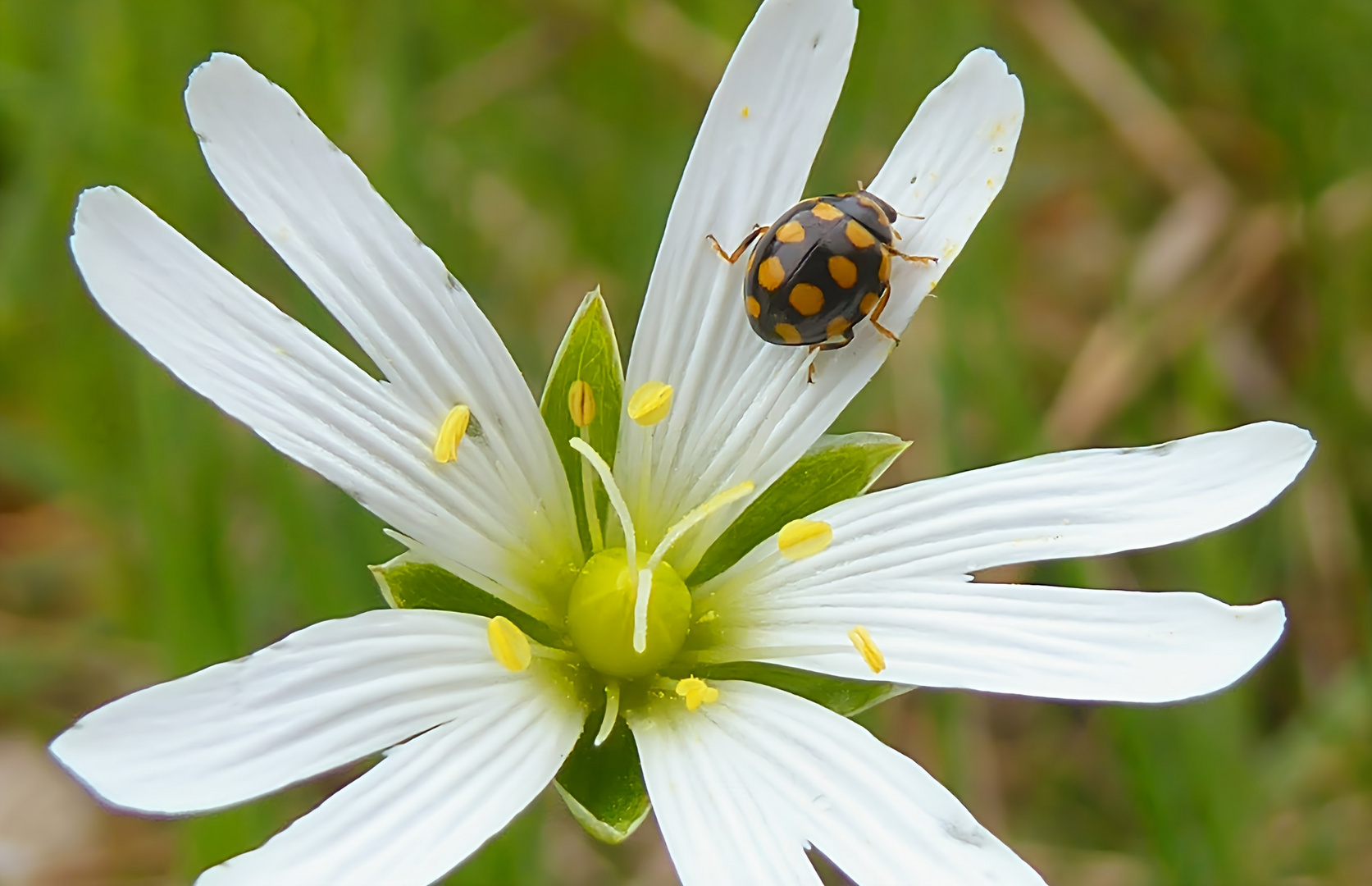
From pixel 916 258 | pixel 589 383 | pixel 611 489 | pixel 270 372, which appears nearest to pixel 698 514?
pixel 611 489

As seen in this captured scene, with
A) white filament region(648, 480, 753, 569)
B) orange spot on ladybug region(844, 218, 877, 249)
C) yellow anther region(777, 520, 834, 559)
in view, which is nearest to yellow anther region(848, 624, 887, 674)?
yellow anther region(777, 520, 834, 559)

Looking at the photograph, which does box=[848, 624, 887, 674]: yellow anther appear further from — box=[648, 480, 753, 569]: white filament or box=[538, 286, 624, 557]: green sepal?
box=[538, 286, 624, 557]: green sepal

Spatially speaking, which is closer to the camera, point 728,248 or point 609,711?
point 609,711

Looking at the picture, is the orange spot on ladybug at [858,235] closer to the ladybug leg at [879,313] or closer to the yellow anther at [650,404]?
the ladybug leg at [879,313]

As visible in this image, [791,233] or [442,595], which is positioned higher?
[791,233]

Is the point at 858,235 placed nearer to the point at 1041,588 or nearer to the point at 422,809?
the point at 1041,588
